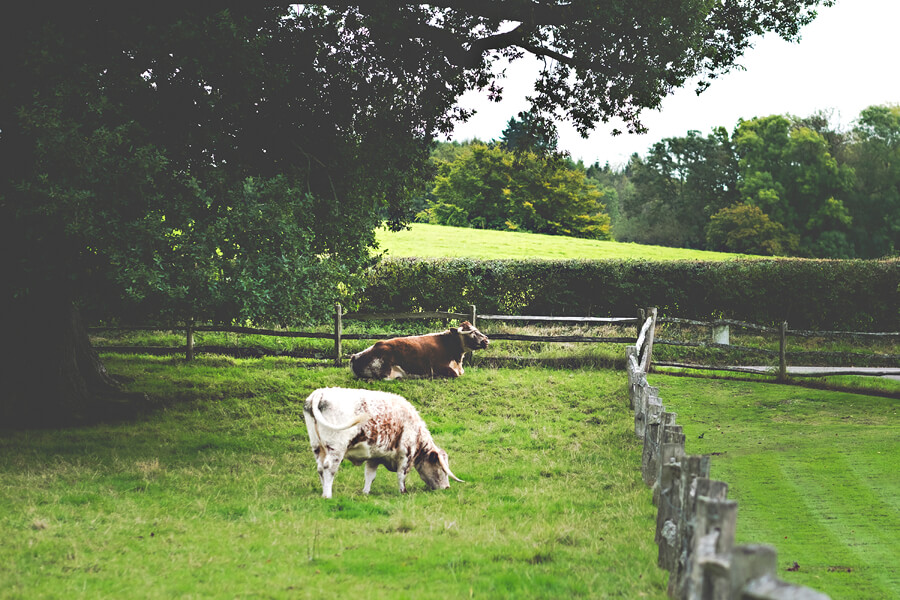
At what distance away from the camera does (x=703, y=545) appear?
3781 millimetres

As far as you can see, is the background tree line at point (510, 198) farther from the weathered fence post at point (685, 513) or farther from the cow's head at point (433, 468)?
the weathered fence post at point (685, 513)

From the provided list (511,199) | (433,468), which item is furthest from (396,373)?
(511,199)

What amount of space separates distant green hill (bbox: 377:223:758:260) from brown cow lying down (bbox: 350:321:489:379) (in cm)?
1573

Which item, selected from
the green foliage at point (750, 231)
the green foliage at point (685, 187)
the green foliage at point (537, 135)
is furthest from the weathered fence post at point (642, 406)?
the green foliage at point (685, 187)

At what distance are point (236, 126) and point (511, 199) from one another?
155 ft

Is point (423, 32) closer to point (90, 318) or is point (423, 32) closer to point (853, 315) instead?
point (90, 318)

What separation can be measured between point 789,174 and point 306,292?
55922 mm

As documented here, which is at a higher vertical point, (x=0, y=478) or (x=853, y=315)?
(x=853, y=315)

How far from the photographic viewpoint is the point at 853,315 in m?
25.7

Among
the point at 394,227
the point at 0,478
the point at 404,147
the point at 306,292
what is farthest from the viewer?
the point at 394,227

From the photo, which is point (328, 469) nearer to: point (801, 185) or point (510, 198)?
point (510, 198)

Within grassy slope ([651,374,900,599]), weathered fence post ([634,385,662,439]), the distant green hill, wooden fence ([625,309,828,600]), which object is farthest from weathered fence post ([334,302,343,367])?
the distant green hill

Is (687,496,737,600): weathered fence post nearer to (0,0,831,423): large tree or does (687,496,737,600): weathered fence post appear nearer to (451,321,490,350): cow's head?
(0,0,831,423): large tree

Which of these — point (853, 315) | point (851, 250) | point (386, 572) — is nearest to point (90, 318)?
point (386, 572)
